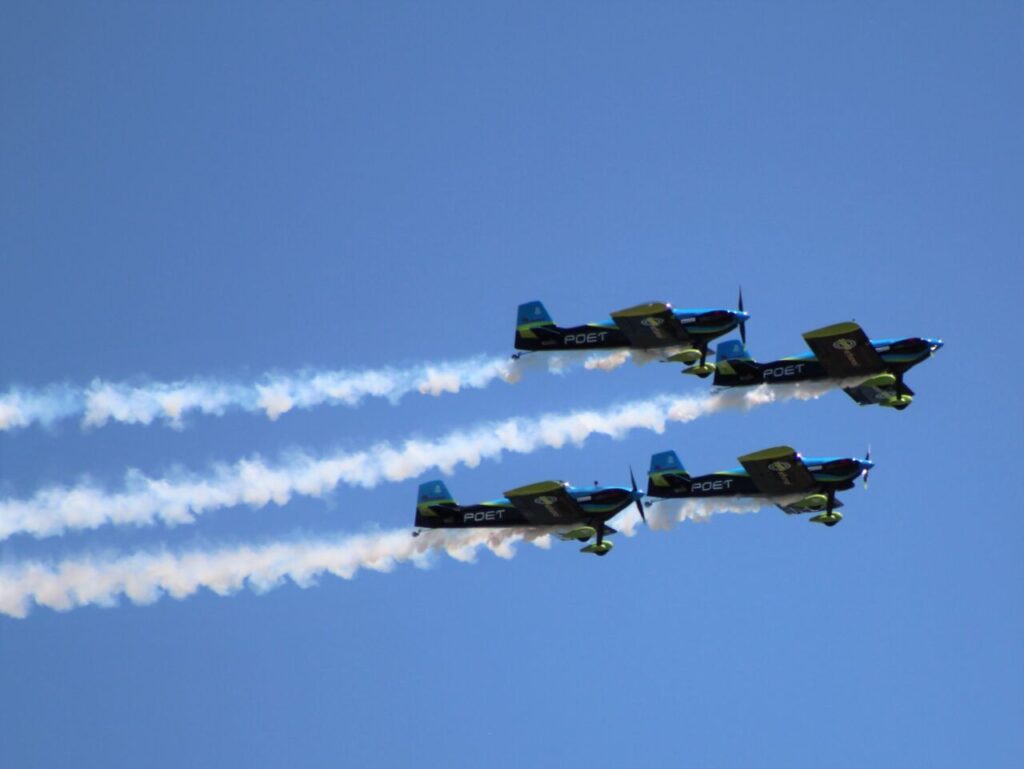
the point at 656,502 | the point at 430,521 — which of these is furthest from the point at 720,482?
the point at 430,521

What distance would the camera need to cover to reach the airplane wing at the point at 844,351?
152375mm

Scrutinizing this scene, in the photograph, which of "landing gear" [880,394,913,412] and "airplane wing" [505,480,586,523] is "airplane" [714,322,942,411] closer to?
"landing gear" [880,394,913,412]

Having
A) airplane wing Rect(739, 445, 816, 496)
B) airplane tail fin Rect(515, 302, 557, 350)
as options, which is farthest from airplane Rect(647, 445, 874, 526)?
airplane tail fin Rect(515, 302, 557, 350)

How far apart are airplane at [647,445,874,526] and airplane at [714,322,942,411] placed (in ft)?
11.2

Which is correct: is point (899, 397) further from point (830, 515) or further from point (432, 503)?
point (432, 503)

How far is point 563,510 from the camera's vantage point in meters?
152

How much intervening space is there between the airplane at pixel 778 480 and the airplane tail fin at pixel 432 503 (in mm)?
8498

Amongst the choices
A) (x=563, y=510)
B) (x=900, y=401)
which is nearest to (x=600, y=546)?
(x=563, y=510)

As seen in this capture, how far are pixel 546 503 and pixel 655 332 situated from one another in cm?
908

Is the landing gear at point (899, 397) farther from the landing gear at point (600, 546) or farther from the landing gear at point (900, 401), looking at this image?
the landing gear at point (600, 546)

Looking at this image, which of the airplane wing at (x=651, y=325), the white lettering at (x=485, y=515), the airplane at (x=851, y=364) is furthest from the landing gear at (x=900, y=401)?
the white lettering at (x=485, y=515)

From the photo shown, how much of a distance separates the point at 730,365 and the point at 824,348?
4.71 metres

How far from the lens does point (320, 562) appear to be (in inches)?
6137

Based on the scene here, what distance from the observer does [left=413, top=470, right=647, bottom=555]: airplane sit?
498 feet
